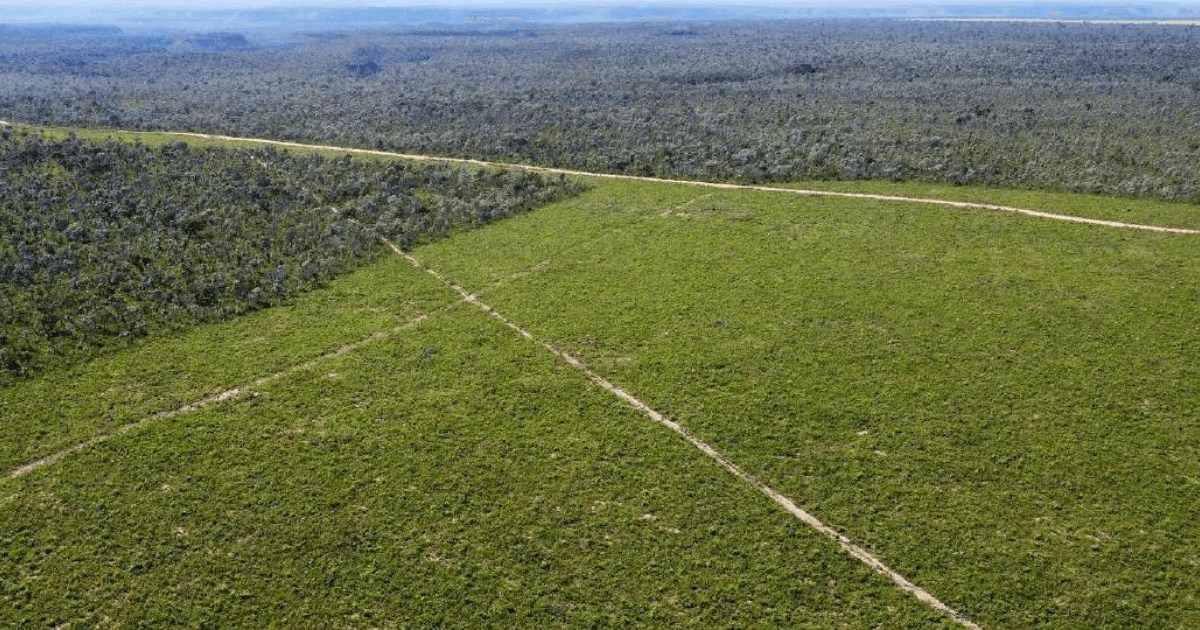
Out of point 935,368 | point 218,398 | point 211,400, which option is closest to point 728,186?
point 935,368

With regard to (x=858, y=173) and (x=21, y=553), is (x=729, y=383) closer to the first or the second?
(x=21, y=553)

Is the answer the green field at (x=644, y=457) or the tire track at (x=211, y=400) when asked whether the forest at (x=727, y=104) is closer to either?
the green field at (x=644, y=457)

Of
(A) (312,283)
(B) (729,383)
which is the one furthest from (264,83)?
(B) (729,383)

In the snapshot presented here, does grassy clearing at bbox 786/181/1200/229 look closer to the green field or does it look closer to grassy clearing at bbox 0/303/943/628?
the green field

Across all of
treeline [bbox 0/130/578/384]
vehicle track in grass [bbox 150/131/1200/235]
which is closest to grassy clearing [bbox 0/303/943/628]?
treeline [bbox 0/130/578/384]

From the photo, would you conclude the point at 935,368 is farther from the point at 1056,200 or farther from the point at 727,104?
the point at 727,104
